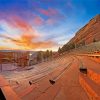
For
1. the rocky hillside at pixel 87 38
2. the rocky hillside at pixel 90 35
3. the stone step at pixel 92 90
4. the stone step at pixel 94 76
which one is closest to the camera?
the stone step at pixel 92 90

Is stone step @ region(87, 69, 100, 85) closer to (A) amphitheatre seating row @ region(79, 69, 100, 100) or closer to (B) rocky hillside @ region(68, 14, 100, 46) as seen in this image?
(A) amphitheatre seating row @ region(79, 69, 100, 100)

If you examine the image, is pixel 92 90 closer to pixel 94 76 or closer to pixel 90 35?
pixel 94 76

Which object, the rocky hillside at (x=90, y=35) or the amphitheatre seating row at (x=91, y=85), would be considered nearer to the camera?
the amphitheatre seating row at (x=91, y=85)

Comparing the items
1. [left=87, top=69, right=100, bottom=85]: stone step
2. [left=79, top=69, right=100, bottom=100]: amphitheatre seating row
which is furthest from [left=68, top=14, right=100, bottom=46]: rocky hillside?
[left=79, top=69, right=100, bottom=100]: amphitheatre seating row

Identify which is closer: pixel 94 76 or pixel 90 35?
pixel 94 76

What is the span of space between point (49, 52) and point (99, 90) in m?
59.4

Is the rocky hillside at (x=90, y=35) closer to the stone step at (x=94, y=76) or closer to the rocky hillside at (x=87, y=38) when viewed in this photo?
the rocky hillside at (x=87, y=38)

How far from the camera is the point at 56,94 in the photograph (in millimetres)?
4582

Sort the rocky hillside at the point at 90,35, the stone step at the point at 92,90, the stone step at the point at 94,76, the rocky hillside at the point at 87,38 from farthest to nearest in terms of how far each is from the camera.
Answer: the rocky hillside at the point at 90,35
the rocky hillside at the point at 87,38
the stone step at the point at 94,76
the stone step at the point at 92,90

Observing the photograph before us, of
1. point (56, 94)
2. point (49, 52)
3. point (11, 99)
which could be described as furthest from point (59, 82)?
point (49, 52)

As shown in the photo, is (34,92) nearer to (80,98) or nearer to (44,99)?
(44,99)

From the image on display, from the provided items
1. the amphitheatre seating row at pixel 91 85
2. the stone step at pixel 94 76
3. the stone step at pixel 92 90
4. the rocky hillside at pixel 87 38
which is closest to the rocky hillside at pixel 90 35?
the rocky hillside at pixel 87 38

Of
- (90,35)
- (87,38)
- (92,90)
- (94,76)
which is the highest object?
(90,35)

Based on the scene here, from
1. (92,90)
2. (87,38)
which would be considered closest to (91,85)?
(92,90)
